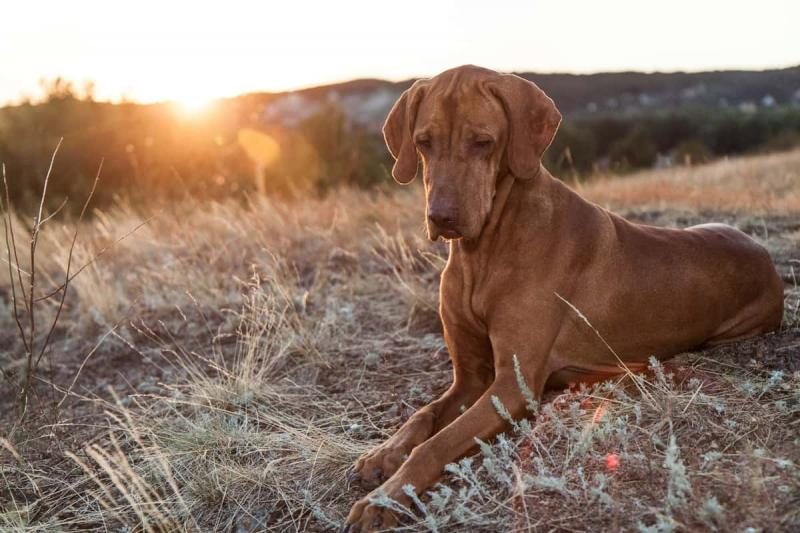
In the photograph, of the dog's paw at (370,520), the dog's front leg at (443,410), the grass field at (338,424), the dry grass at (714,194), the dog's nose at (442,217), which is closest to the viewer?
the grass field at (338,424)

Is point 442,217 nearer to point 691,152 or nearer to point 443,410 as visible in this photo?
point 443,410

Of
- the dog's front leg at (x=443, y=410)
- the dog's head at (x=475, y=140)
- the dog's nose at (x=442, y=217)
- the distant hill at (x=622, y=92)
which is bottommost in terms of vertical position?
the dog's front leg at (x=443, y=410)

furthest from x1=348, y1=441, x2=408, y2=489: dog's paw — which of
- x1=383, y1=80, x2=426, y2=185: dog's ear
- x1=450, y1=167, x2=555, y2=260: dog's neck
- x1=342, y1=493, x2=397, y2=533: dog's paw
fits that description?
x1=383, y1=80, x2=426, y2=185: dog's ear

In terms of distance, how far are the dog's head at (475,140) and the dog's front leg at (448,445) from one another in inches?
23.9

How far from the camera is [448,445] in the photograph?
9.24 feet

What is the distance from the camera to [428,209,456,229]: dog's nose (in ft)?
9.48

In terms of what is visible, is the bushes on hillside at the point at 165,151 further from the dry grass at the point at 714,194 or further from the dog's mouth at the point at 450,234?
the dog's mouth at the point at 450,234

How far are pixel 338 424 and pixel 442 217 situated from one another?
1.33 m

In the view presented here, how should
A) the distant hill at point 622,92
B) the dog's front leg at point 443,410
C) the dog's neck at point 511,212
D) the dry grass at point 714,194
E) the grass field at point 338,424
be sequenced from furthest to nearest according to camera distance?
1. the distant hill at point 622,92
2. the dry grass at point 714,194
3. the dog's neck at point 511,212
4. the dog's front leg at point 443,410
5. the grass field at point 338,424

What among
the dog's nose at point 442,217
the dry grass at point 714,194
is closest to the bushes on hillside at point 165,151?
the dry grass at point 714,194

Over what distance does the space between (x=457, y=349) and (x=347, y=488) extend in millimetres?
771

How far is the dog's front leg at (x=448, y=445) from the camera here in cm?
261

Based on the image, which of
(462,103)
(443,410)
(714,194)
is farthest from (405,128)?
(714,194)

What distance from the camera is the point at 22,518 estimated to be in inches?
125
